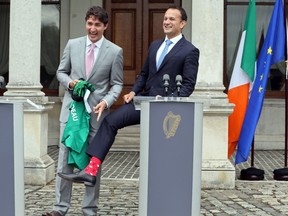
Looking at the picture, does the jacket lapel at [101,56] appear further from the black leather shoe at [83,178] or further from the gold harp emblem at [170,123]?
the gold harp emblem at [170,123]

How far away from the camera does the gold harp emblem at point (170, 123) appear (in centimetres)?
584

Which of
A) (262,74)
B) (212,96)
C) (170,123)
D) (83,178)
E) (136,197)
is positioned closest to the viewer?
(170,123)

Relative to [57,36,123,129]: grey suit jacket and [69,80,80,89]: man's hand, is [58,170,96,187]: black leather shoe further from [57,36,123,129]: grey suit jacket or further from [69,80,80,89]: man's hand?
[69,80,80,89]: man's hand

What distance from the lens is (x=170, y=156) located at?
5871 millimetres

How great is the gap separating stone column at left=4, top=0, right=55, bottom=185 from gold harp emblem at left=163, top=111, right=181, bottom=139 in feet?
14.0

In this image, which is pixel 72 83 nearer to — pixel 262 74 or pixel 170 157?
pixel 170 157

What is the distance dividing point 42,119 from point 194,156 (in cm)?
449

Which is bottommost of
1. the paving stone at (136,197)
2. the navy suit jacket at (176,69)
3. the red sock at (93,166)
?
the paving stone at (136,197)

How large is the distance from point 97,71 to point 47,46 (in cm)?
786

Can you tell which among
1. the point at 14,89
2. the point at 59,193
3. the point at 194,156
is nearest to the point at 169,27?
the point at 194,156

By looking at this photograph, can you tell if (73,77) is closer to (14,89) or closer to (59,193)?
(59,193)

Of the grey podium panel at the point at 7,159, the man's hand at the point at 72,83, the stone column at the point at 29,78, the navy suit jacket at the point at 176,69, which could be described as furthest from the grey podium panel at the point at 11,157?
the stone column at the point at 29,78

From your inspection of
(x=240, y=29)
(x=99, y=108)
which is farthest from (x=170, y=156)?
(x=240, y=29)

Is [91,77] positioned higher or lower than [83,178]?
higher
